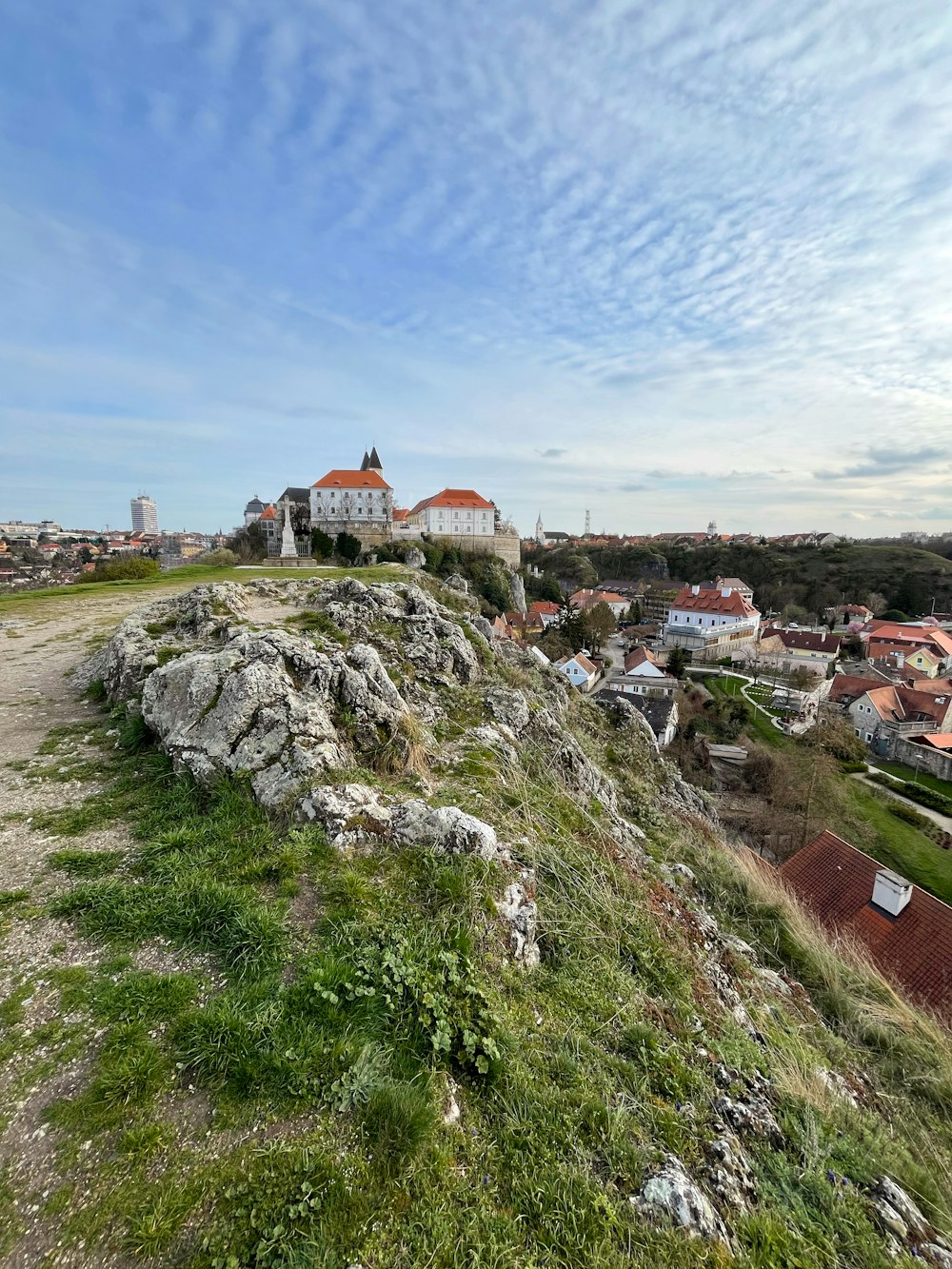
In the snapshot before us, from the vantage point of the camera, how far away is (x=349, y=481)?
5816 centimetres

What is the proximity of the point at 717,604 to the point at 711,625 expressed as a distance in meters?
3.02

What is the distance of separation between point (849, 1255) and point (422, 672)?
8726 mm

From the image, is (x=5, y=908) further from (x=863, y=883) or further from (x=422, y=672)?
(x=863, y=883)

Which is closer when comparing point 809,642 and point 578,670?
point 578,670

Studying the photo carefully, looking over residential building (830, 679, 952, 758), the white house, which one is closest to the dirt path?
the white house

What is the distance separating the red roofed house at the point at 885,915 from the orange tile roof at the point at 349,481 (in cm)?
5434

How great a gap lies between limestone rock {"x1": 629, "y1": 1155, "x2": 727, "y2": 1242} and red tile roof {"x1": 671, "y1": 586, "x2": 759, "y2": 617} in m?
67.6

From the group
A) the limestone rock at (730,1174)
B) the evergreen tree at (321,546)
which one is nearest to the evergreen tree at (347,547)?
the evergreen tree at (321,546)

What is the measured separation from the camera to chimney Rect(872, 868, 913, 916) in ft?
34.9

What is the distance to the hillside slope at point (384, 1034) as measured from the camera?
2414 millimetres

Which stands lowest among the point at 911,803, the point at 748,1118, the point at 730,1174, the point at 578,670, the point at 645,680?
the point at 911,803

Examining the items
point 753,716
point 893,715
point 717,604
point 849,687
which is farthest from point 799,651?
point 753,716

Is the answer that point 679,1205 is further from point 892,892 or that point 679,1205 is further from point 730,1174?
point 892,892

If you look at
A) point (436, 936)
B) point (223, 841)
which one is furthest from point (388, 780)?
point (436, 936)
